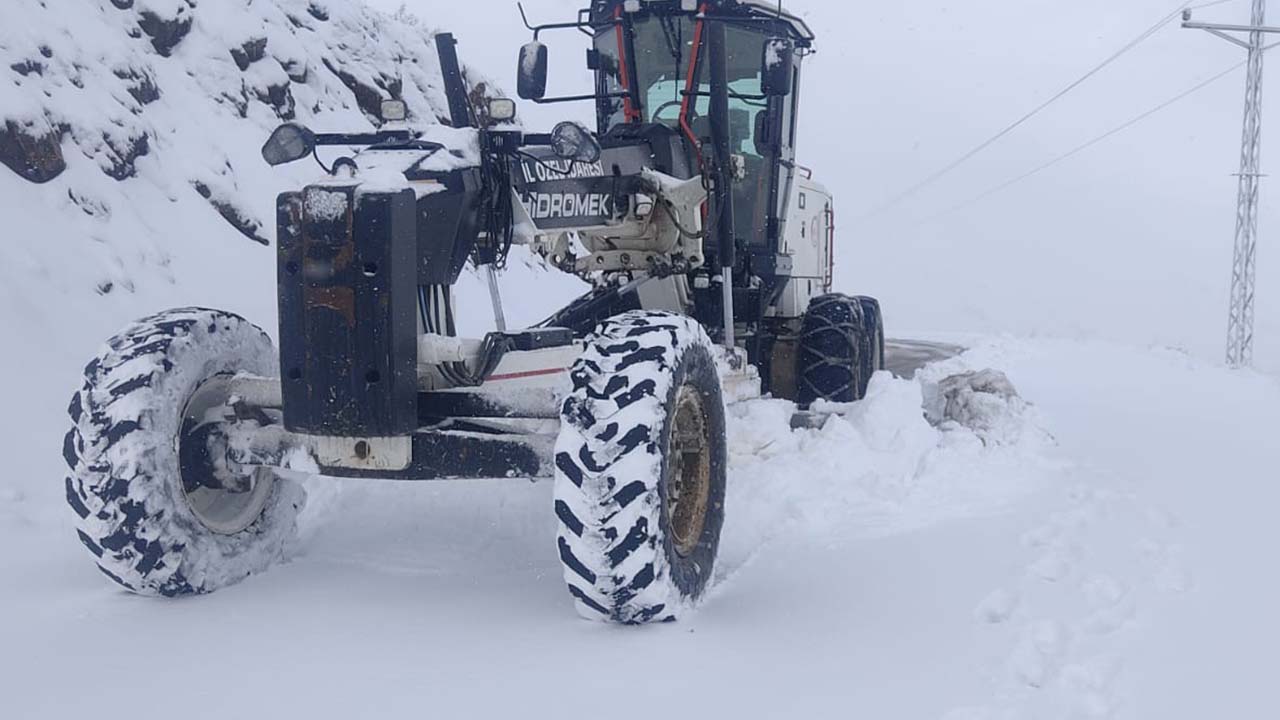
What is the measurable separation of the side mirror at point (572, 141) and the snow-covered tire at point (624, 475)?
2.21 feet

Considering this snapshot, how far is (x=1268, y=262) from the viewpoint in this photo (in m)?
32.5

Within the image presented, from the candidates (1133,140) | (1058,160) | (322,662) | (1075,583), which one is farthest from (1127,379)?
(1133,140)

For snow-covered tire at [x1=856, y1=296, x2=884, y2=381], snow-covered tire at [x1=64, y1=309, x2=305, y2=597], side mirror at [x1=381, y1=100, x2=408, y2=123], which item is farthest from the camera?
snow-covered tire at [x1=856, y1=296, x2=884, y2=381]

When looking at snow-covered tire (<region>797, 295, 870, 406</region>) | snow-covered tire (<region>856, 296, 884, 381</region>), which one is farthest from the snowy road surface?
snow-covered tire (<region>856, 296, 884, 381</region>)

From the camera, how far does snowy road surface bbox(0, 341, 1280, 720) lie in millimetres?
3361

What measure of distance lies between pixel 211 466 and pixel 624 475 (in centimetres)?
173

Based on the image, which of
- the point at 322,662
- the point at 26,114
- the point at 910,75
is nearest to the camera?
the point at 322,662

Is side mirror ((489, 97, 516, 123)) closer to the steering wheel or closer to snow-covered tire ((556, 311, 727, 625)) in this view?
snow-covered tire ((556, 311, 727, 625))

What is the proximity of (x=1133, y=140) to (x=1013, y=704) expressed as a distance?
1737 inches

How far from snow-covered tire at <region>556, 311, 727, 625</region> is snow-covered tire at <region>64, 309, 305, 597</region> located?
1.51 m

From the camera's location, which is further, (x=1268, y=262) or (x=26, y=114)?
(x=1268, y=262)

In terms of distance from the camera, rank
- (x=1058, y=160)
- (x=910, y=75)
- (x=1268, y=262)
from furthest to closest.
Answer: (x=910, y=75)
(x=1058, y=160)
(x=1268, y=262)

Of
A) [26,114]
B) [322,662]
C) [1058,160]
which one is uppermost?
[1058,160]

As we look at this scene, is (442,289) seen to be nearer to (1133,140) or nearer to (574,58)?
(574,58)
